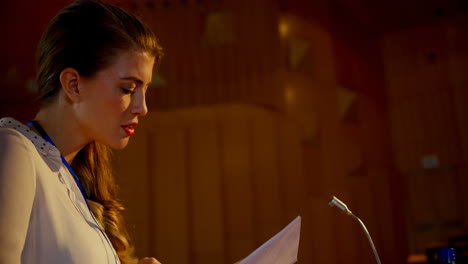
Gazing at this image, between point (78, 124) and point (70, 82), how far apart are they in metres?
0.09

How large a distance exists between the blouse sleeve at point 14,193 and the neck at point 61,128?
170 millimetres

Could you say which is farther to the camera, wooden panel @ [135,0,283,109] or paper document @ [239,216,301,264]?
wooden panel @ [135,0,283,109]

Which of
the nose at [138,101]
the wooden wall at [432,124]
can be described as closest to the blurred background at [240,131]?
the wooden wall at [432,124]

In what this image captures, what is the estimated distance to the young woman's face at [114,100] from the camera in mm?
1104

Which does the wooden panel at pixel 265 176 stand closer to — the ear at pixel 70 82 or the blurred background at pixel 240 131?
the blurred background at pixel 240 131

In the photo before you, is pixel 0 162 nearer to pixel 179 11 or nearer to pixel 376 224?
pixel 179 11

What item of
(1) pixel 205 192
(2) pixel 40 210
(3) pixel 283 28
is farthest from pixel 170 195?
(2) pixel 40 210

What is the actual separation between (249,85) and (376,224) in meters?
2.36

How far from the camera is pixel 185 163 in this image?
4.78 metres

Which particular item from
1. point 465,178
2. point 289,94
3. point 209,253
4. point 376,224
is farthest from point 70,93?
point 465,178

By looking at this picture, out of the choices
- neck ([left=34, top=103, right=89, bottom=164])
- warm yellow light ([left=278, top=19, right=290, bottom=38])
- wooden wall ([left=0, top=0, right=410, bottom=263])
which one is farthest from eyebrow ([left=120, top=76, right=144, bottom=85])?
warm yellow light ([left=278, top=19, right=290, bottom=38])

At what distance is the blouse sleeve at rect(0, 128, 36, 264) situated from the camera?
0.84 metres

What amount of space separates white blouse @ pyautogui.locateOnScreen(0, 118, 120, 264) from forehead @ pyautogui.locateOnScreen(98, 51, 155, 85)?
0.64 feet

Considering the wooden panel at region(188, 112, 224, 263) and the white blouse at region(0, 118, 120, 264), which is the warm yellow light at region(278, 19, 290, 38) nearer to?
the wooden panel at region(188, 112, 224, 263)
